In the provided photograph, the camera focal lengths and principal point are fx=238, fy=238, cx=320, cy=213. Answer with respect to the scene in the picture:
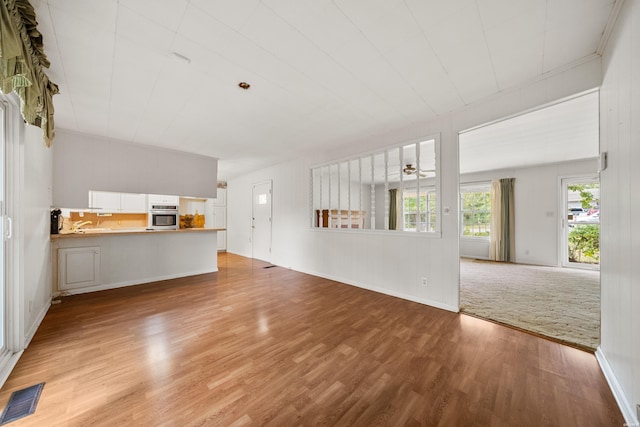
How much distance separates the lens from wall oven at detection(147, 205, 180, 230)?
4570 millimetres

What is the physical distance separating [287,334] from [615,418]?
2352 millimetres

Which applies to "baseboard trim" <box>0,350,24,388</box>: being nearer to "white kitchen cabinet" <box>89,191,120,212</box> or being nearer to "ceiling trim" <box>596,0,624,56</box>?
"white kitchen cabinet" <box>89,191,120,212</box>

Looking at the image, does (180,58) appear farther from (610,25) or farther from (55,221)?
(55,221)

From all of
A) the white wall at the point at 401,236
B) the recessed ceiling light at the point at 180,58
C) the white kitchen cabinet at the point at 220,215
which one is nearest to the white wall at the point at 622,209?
the white wall at the point at 401,236

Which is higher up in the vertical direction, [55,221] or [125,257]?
[55,221]

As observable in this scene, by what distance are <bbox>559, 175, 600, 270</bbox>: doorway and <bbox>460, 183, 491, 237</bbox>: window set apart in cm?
157

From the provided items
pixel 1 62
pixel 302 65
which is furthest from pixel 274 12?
pixel 1 62

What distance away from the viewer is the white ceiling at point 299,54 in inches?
62.6

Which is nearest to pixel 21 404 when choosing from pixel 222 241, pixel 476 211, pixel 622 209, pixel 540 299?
pixel 622 209

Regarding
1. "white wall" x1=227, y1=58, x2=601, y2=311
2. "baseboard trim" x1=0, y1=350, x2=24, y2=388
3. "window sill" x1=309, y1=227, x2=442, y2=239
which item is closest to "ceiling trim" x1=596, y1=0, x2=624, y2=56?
"white wall" x1=227, y1=58, x2=601, y2=311

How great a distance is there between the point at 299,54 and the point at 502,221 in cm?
717

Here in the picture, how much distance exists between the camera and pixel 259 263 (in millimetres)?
6176

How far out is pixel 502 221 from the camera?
261 inches

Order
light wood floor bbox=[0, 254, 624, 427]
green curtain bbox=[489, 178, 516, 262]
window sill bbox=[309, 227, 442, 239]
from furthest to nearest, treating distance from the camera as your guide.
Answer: green curtain bbox=[489, 178, 516, 262] < window sill bbox=[309, 227, 442, 239] < light wood floor bbox=[0, 254, 624, 427]
